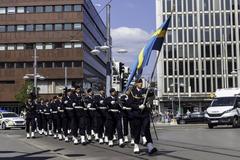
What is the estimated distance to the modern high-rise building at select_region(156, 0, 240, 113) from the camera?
99.9m

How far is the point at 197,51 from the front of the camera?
333ft

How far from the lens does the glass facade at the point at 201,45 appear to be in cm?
10019

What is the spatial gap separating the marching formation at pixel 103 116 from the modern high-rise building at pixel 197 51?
79238 millimetres

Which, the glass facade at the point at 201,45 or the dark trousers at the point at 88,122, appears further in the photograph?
the glass facade at the point at 201,45

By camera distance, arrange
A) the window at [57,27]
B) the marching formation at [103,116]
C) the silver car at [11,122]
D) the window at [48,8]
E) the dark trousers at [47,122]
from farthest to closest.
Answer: the window at [48,8]
the window at [57,27]
the silver car at [11,122]
the dark trousers at [47,122]
the marching formation at [103,116]

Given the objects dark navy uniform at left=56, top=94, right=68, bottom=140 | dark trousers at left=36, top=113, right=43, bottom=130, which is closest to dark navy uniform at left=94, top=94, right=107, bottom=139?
dark navy uniform at left=56, top=94, right=68, bottom=140

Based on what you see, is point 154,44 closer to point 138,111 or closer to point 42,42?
point 138,111

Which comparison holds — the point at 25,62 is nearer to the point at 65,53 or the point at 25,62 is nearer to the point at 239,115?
the point at 65,53

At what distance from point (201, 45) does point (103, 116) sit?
8476 cm

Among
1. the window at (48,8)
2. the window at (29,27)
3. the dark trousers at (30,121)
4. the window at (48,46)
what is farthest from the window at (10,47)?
the dark trousers at (30,121)

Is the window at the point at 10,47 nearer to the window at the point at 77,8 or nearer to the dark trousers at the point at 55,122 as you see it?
the window at the point at 77,8

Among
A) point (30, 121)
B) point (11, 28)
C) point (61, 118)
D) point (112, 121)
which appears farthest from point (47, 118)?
point (11, 28)

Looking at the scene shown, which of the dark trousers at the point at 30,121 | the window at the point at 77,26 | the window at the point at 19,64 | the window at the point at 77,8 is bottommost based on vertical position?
the dark trousers at the point at 30,121

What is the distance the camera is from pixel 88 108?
1883 cm
